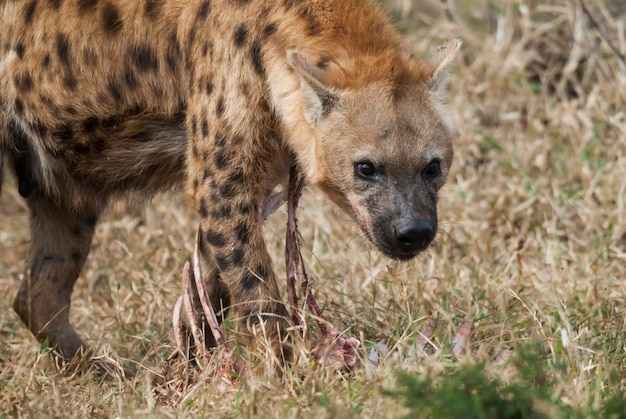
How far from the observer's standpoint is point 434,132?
4.00m

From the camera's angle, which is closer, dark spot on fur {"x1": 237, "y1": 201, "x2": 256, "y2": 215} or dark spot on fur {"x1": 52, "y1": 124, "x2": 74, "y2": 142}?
dark spot on fur {"x1": 237, "y1": 201, "x2": 256, "y2": 215}

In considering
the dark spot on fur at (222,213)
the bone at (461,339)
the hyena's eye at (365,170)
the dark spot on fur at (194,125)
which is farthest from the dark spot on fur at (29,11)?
the bone at (461,339)

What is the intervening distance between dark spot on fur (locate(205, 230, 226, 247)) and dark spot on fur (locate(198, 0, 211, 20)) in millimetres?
867

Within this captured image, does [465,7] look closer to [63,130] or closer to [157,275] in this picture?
[157,275]

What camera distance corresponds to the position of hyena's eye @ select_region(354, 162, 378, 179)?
3.96 m

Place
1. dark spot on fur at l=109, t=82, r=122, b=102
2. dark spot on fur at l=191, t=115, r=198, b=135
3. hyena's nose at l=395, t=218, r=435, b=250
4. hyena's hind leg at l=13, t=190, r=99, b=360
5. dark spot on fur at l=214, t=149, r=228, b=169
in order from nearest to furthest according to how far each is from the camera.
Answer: hyena's nose at l=395, t=218, r=435, b=250, dark spot on fur at l=214, t=149, r=228, b=169, dark spot on fur at l=191, t=115, r=198, b=135, dark spot on fur at l=109, t=82, r=122, b=102, hyena's hind leg at l=13, t=190, r=99, b=360

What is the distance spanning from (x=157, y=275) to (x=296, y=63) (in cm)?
204

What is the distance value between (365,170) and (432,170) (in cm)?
26

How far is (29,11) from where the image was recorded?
4.61m

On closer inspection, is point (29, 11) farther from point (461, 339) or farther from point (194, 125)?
point (461, 339)

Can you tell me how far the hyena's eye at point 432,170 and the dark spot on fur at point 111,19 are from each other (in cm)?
147

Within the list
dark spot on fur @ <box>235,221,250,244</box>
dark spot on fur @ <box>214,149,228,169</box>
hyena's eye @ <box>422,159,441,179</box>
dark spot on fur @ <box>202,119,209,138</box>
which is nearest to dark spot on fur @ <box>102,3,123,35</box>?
dark spot on fur @ <box>202,119,209,138</box>

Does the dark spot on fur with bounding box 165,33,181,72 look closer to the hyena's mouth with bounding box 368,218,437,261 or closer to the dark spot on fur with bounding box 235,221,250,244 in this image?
the dark spot on fur with bounding box 235,221,250,244

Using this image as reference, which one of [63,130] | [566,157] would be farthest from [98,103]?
[566,157]
